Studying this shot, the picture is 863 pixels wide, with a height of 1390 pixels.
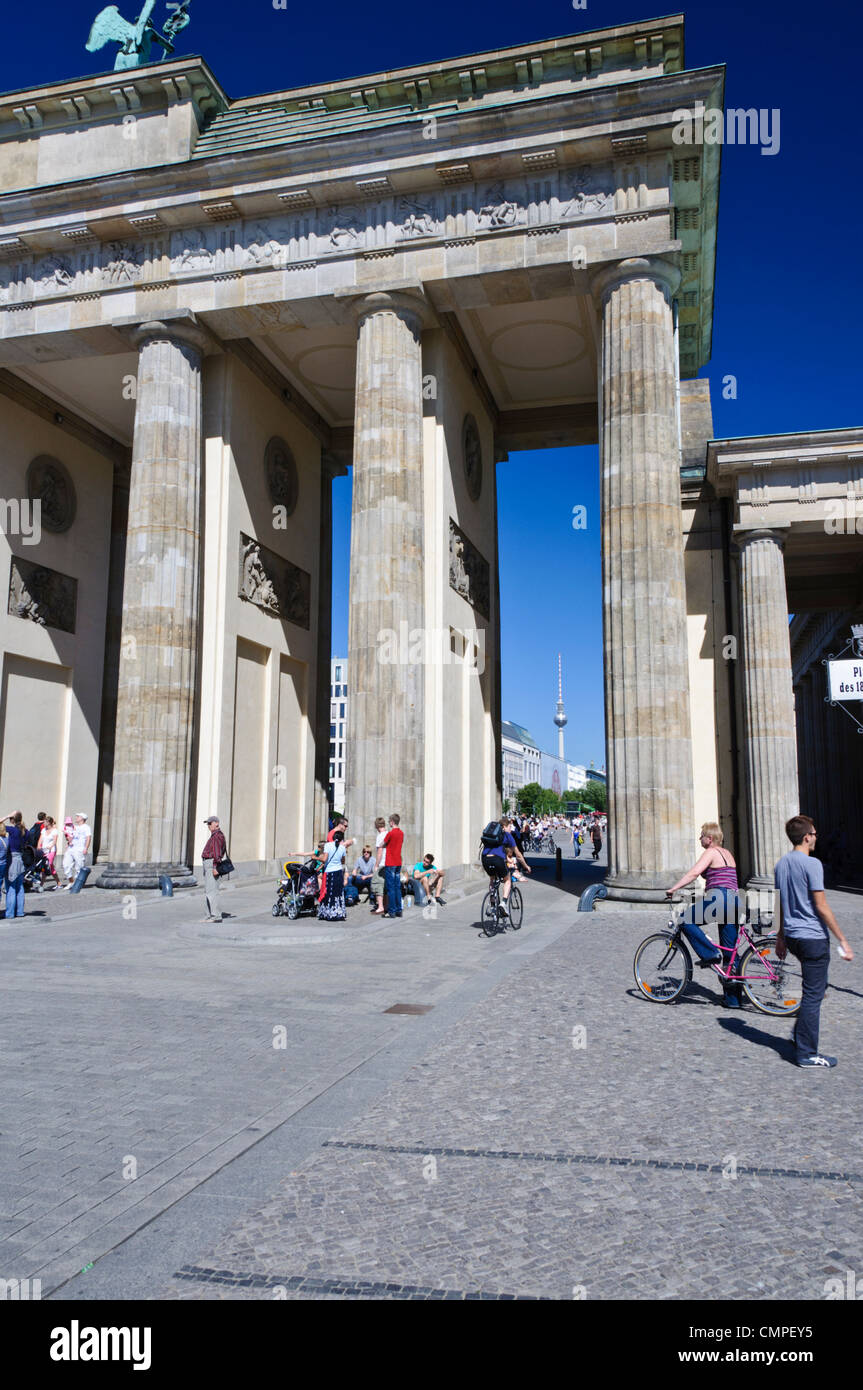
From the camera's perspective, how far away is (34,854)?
20.7m

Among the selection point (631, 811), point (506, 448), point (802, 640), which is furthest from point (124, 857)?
point (802, 640)

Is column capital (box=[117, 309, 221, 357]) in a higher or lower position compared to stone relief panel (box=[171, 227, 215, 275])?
lower

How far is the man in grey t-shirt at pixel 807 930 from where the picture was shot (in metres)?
6.72

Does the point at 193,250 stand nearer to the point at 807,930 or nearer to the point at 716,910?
the point at 716,910

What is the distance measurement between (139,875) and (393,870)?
6.67 meters

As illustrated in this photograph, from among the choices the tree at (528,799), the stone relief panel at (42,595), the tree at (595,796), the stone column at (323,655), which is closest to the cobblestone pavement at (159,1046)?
the stone relief panel at (42,595)

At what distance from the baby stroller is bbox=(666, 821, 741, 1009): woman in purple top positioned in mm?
8134

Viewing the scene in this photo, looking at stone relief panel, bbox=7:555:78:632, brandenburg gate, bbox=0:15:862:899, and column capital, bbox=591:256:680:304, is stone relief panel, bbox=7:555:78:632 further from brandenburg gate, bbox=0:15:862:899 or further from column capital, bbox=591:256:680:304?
column capital, bbox=591:256:680:304

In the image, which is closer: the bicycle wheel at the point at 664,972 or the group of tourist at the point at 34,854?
the bicycle wheel at the point at 664,972

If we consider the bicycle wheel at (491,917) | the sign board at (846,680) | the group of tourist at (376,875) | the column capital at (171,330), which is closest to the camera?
the bicycle wheel at (491,917)

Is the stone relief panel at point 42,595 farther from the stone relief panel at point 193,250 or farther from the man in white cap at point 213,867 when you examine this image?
Result: the man in white cap at point 213,867

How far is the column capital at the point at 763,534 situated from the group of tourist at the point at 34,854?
1582 centimetres

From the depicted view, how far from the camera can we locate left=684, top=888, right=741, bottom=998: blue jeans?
8.60 metres

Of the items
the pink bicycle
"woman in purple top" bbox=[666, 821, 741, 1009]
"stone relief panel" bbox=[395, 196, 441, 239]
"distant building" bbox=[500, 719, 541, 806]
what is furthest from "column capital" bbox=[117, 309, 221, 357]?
"distant building" bbox=[500, 719, 541, 806]
